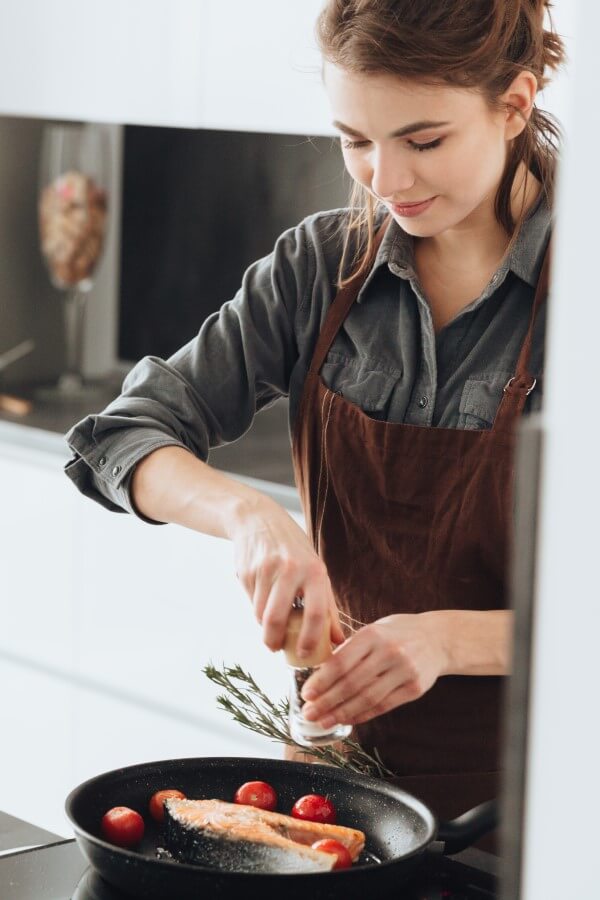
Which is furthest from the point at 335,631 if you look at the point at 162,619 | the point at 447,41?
the point at 162,619

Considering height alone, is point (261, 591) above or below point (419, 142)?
below

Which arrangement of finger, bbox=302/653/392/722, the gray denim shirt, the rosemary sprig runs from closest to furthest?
finger, bbox=302/653/392/722 → the rosemary sprig → the gray denim shirt

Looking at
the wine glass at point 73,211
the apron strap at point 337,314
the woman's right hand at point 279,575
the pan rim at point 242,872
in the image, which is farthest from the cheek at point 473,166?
the wine glass at point 73,211

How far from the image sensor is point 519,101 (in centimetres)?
143

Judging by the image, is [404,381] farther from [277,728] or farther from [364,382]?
[277,728]

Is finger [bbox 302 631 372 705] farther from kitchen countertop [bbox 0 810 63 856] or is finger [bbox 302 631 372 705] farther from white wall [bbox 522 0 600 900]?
white wall [bbox 522 0 600 900]

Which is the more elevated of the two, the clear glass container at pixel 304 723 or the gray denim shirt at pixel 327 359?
the gray denim shirt at pixel 327 359

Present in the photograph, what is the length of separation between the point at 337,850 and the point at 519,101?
823 millimetres

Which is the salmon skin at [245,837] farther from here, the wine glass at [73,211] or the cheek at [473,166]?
the wine glass at [73,211]

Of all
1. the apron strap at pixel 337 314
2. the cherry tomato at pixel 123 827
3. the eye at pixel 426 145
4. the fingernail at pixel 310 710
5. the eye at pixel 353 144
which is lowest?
the cherry tomato at pixel 123 827

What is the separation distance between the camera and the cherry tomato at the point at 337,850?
39.1 inches

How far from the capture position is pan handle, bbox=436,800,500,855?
3.45 feet

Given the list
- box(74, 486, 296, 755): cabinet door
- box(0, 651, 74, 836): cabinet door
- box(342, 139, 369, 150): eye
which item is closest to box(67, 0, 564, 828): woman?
box(342, 139, 369, 150): eye

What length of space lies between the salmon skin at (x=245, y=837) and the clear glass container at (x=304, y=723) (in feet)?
0.32
